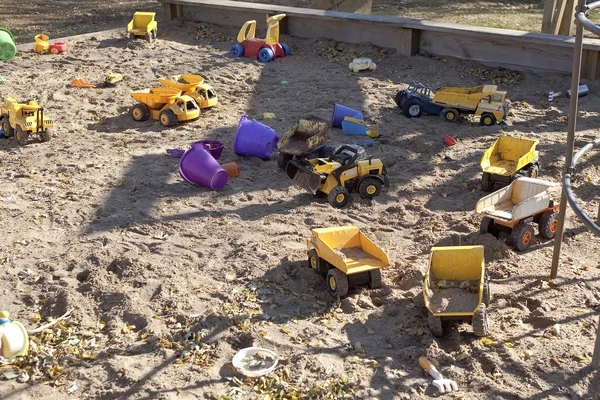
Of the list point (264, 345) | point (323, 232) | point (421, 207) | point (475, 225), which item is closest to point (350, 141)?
point (421, 207)

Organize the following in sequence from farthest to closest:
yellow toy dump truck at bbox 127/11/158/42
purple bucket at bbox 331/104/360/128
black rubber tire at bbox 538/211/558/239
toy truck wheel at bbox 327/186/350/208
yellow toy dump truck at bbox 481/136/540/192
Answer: yellow toy dump truck at bbox 127/11/158/42 → purple bucket at bbox 331/104/360/128 → yellow toy dump truck at bbox 481/136/540/192 → toy truck wheel at bbox 327/186/350/208 → black rubber tire at bbox 538/211/558/239

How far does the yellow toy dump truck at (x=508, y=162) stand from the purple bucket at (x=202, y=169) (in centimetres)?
197

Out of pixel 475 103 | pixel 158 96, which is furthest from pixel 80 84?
pixel 475 103

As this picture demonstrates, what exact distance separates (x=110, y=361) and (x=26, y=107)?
11.8 feet

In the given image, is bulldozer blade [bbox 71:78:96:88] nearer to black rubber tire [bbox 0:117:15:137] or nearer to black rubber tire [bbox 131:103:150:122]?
black rubber tire [bbox 131:103:150:122]

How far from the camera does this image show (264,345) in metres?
3.83

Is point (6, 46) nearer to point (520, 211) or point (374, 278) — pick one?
point (374, 278)

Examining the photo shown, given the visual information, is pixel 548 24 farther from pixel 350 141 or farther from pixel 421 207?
pixel 421 207

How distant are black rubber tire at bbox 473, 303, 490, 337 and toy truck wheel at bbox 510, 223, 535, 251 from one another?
1043 mm

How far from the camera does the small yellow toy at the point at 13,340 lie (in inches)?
143

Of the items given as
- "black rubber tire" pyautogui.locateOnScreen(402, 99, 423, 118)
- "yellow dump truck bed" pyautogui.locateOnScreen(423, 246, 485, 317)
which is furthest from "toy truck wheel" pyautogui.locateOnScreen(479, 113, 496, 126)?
"yellow dump truck bed" pyautogui.locateOnScreen(423, 246, 485, 317)

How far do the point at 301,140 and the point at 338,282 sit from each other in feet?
6.90

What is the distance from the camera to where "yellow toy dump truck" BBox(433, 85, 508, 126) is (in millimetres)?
6938

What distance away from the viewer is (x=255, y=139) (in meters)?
6.31
